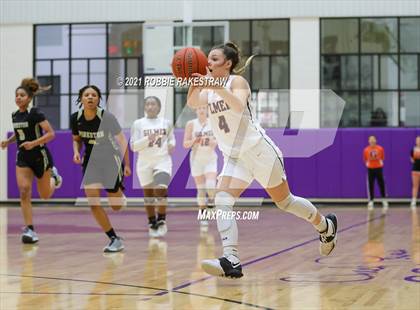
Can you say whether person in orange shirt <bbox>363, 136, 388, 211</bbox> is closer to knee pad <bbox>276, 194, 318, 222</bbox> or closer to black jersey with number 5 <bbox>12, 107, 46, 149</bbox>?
black jersey with number 5 <bbox>12, 107, 46, 149</bbox>

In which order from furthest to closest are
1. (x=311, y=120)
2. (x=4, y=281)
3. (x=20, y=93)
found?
(x=311, y=120)
(x=20, y=93)
(x=4, y=281)

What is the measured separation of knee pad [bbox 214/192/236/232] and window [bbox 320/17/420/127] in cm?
1506

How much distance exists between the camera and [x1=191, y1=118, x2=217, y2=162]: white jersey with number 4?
41.2 feet

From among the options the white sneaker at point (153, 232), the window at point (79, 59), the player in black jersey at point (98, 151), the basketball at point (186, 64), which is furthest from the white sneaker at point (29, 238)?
the window at point (79, 59)

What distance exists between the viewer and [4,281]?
6715 millimetres

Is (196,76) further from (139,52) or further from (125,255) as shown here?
(139,52)

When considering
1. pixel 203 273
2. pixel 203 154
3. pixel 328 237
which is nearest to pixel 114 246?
pixel 203 273

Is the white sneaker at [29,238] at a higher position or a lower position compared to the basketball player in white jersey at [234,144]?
lower

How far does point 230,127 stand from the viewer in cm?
632

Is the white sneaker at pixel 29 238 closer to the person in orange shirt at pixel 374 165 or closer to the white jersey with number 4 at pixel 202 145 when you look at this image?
the white jersey with number 4 at pixel 202 145

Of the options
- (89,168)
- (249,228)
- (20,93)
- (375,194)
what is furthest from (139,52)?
(89,168)

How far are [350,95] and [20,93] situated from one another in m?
12.4

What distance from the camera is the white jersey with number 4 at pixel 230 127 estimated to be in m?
6.30

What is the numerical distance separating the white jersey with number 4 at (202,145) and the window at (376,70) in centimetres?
895
